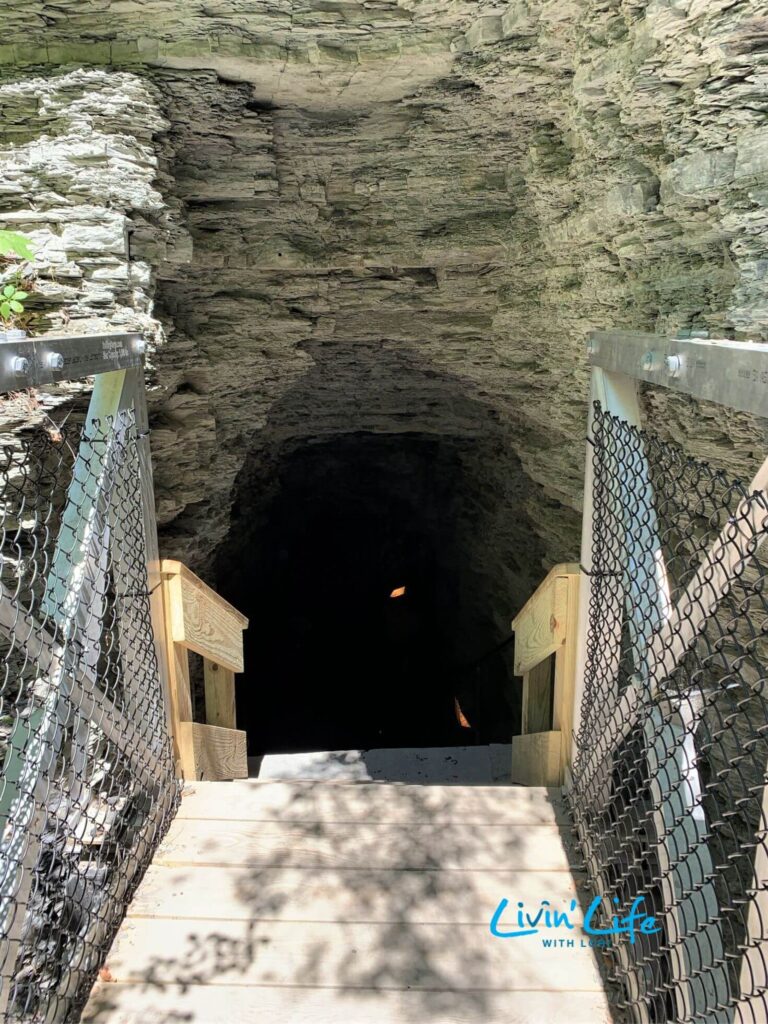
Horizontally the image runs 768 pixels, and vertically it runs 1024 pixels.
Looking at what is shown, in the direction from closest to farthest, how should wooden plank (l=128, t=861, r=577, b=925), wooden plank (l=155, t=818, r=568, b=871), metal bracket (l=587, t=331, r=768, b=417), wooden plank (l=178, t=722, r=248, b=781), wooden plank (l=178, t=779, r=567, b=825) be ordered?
1. metal bracket (l=587, t=331, r=768, b=417)
2. wooden plank (l=128, t=861, r=577, b=925)
3. wooden plank (l=155, t=818, r=568, b=871)
4. wooden plank (l=178, t=779, r=567, b=825)
5. wooden plank (l=178, t=722, r=248, b=781)

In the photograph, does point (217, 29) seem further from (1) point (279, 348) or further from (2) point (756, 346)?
(2) point (756, 346)

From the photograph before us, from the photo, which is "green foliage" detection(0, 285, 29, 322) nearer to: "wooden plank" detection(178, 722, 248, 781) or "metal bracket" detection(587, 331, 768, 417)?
"wooden plank" detection(178, 722, 248, 781)

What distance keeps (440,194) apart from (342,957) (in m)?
4.31

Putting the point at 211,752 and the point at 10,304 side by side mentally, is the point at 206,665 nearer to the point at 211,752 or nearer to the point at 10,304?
the point at 211,752

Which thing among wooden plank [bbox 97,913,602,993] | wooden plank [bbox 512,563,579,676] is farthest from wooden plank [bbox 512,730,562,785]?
wooden plank [bbox 97,913,602,993]

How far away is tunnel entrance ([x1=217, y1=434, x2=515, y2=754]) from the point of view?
9258 millimetres

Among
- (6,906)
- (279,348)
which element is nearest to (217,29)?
(279,348)

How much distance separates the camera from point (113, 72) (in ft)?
12.3

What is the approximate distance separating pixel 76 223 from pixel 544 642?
3206mm

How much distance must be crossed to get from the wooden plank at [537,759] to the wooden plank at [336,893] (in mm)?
593

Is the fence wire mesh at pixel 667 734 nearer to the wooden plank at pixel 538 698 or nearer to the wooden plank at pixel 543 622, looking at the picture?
the wooden plank at pixel 543 622

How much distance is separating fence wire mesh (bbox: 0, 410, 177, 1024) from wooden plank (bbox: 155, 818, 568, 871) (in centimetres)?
19

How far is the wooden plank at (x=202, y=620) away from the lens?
305 cm

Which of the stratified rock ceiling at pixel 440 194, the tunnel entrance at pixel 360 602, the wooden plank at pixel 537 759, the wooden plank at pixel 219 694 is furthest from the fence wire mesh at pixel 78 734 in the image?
the tunnel entrance at pixel 360 602
